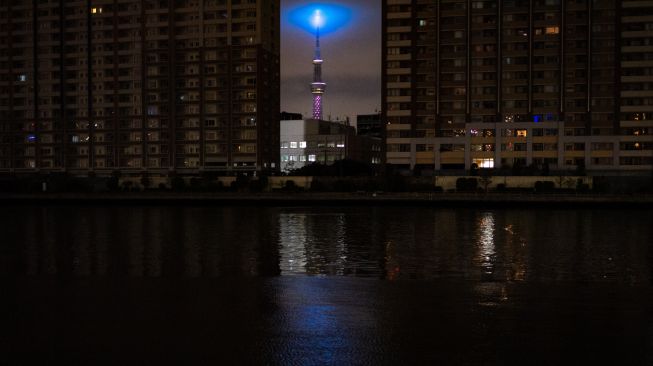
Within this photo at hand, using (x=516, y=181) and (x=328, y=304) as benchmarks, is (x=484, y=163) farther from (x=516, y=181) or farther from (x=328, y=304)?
(x=328, y=304)

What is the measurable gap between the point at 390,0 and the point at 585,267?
9962cm

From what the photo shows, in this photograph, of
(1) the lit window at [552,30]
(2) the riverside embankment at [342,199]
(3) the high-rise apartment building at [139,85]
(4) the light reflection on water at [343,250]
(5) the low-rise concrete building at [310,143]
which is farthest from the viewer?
(5) the low-rise concrete building at [310,143]

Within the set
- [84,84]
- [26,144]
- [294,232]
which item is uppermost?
[84,84]

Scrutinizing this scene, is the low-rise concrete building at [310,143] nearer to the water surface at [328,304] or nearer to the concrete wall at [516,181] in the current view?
the concrete wall at [516,181]

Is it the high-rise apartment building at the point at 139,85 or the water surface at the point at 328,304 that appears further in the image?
the high-rise apartment building at the point at 139,85

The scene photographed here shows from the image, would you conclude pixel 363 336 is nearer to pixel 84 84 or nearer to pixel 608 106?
pixel 608 106

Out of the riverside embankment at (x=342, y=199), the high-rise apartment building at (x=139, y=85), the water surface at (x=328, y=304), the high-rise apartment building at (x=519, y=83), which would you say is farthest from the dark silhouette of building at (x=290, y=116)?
the water surface at (x=328, y=304)

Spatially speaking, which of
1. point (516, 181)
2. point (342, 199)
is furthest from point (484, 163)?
point (342, 199)

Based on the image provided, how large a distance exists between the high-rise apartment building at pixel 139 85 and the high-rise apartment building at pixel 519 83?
2505 centimetres

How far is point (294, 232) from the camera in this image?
117 ft

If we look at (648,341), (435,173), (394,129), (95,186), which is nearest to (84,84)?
(95,186)

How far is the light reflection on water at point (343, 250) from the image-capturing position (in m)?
19.5

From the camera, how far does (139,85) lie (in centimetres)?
12338

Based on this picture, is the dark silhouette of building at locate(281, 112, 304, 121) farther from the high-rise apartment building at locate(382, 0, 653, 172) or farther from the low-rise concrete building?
the high-rise apartment building at locate(382, 0, 653, 172)
